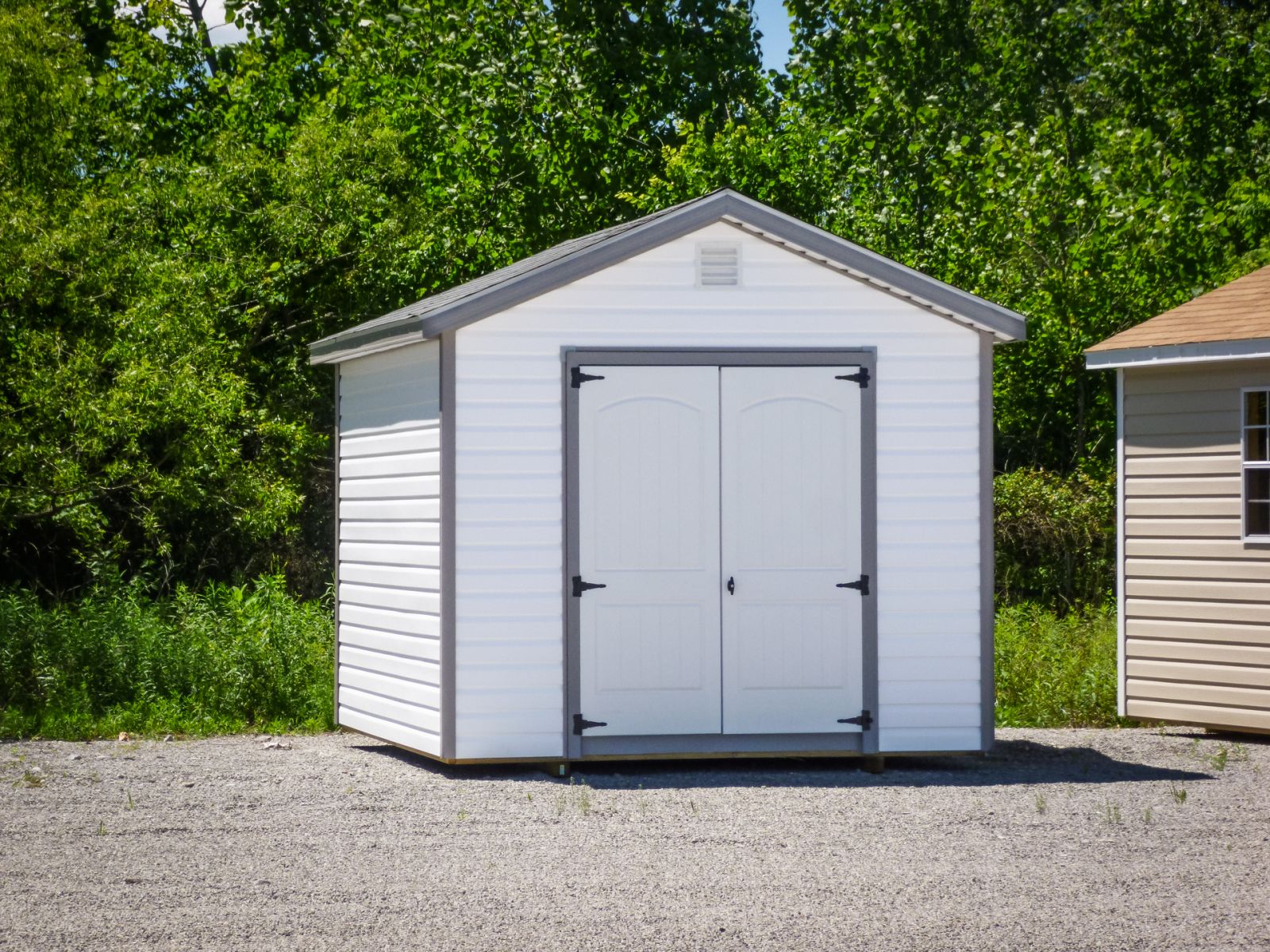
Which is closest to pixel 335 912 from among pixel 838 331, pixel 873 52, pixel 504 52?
pixel 838 331

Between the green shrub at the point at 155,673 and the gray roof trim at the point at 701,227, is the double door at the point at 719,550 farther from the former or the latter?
the green shrub at the point at 155,673

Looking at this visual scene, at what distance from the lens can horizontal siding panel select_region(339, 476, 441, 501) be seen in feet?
30.8

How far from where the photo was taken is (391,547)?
9.90m

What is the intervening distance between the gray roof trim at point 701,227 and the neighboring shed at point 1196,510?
75.6 inches

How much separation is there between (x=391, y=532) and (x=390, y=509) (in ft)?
0.46

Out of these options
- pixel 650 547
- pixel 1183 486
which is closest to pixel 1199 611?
pixel 1183 486

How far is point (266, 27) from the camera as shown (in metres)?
25.9

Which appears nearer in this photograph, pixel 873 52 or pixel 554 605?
pixel 554 605

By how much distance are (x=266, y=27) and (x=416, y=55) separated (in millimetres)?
4823

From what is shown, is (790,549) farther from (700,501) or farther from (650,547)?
(650,547)

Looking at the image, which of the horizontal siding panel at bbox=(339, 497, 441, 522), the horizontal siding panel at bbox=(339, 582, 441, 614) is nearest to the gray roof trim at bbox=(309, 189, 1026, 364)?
the horizontal siding panel at bbox=(339, 497, 441, 522)

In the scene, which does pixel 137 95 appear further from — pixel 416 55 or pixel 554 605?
pixel 554 605

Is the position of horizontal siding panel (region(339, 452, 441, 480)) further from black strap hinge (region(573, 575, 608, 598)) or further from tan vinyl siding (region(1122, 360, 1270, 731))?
tan vinyl siding (region(1122, 360, 1270, 731))

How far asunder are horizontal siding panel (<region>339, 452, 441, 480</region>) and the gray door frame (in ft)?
2.55
